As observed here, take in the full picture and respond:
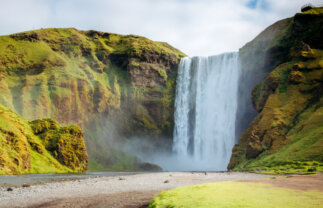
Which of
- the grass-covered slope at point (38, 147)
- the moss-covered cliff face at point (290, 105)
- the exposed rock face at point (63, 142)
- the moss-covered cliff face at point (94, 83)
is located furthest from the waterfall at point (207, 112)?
the grass-covered slope at point (38, 147)

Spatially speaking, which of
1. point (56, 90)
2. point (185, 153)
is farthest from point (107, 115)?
point (185, 153)

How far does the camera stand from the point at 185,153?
288ft

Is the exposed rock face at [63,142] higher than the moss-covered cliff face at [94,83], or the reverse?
the moss-covered cliff face at [94,83]

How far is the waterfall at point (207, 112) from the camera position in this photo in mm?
77500

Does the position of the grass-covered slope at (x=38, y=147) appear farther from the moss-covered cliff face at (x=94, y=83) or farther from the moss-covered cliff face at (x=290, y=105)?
the moss-covered cliff face at (x=290, y=105)

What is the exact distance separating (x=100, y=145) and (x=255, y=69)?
1951 inches

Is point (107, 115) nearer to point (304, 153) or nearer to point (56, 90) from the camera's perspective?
point (56, 90)

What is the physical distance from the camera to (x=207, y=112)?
280 ft

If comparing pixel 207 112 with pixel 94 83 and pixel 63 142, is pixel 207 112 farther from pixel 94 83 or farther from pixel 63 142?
pixel 63 142

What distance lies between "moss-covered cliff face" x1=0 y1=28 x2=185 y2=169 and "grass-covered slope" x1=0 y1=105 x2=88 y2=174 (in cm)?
1412

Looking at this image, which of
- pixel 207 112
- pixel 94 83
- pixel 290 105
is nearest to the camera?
pixel 290 105

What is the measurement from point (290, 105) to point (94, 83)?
6334 centimetres

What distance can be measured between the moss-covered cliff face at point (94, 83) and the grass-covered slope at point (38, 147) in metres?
14.1

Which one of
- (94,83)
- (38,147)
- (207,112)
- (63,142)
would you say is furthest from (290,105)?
(94,83)
